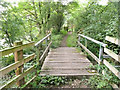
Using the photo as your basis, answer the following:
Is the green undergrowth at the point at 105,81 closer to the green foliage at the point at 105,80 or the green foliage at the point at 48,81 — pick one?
the green foliage at the point at 105,80

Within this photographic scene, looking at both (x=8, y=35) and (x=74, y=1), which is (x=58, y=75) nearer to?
(x=8, y=35)

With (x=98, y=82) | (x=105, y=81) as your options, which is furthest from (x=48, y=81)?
(x=105, y=81)

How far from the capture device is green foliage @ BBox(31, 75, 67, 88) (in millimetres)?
2192

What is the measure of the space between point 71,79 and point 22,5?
6.79 metres

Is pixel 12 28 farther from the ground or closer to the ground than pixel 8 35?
farther from the ground

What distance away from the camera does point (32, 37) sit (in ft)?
19.1

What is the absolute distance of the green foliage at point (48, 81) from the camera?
7.19ft

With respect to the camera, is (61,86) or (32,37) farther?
(32,37)

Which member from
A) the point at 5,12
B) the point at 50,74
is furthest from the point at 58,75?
the point at 5,12

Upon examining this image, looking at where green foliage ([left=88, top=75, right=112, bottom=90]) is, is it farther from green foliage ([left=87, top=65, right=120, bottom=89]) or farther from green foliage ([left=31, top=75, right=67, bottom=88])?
green foliage ([left=31, top=75, right=67, bottom=88])

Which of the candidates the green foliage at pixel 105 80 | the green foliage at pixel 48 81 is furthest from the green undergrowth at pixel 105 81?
the green foliage at pixel 48 81

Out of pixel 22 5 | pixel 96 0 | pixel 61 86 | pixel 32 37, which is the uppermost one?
pixel 22 5

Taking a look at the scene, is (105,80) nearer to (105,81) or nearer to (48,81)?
(105,81)

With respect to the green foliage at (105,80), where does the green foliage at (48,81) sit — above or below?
below
